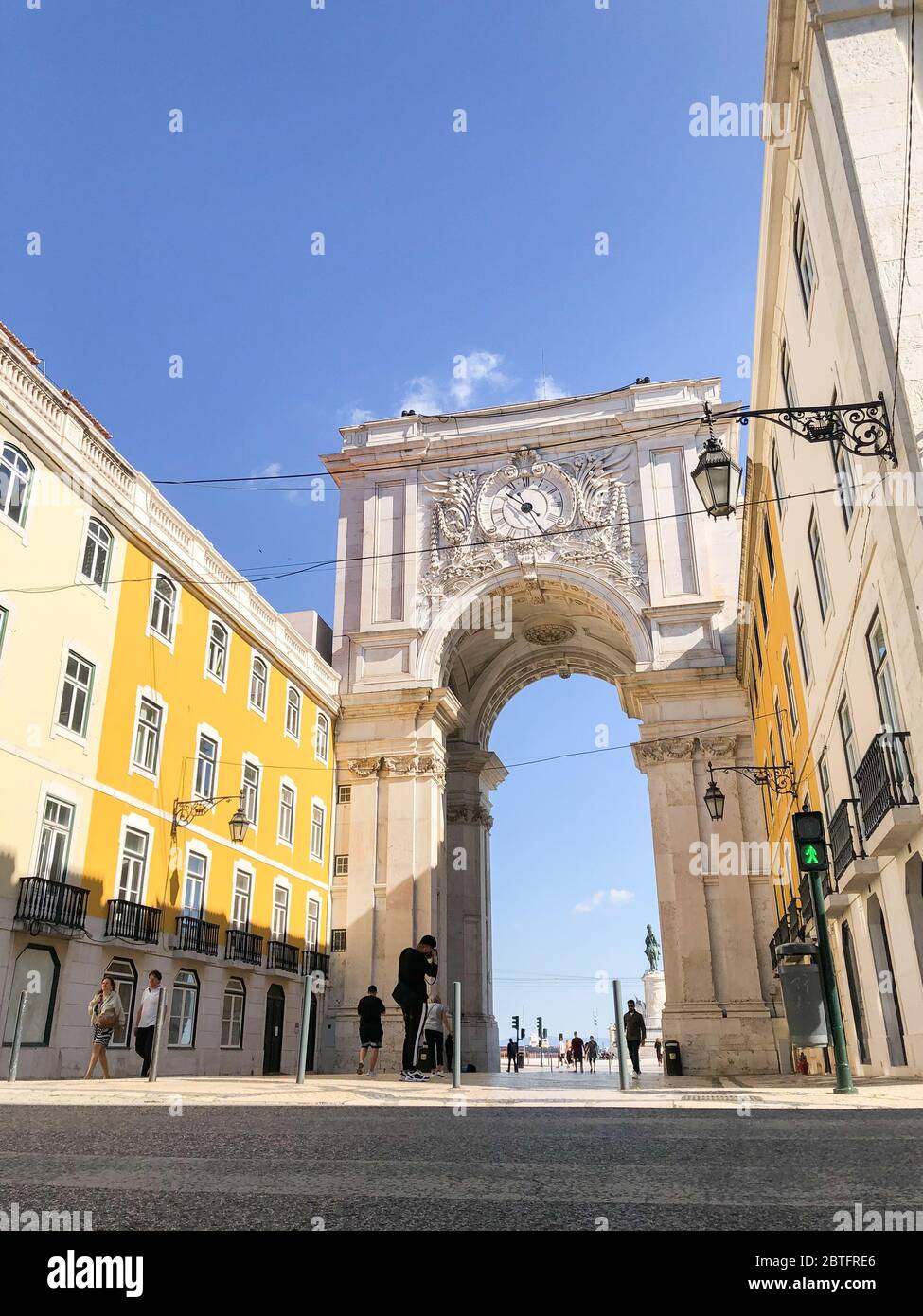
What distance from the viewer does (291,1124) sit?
5.89m

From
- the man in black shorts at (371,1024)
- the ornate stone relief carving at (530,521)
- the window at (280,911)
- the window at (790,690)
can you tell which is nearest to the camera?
the man in black shorts at (371,1024)

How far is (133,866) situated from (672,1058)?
1438 cm

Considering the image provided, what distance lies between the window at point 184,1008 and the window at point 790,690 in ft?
44.5

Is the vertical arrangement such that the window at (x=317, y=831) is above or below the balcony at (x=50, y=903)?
above

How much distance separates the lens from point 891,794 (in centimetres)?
1186

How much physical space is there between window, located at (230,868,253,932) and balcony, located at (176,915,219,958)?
1.40 m

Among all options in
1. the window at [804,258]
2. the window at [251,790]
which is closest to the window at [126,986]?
the window at [251,790]

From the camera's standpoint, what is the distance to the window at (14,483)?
56.0 feet

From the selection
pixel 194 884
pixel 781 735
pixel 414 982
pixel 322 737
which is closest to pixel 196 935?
pixel 194 884

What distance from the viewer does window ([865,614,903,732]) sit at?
499 inches

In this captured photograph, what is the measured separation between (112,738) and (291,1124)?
14.8 metres

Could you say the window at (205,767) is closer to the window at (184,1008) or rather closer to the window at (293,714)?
the window at (184,1008)

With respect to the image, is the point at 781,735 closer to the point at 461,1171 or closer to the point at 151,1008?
the point at 151,1008

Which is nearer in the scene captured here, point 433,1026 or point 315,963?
point 433,1026
